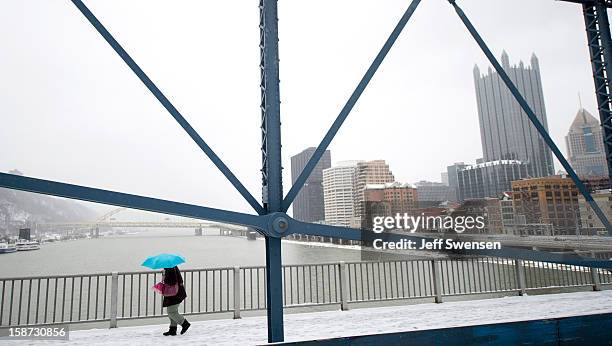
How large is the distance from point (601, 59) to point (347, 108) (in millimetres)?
7139

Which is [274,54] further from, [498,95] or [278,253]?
[498,95]

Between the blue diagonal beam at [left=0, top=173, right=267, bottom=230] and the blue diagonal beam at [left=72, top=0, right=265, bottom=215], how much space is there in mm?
322

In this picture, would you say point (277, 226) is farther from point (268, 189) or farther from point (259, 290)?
point (259, 290)

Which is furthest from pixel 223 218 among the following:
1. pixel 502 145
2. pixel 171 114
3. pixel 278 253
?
pixel 502 145

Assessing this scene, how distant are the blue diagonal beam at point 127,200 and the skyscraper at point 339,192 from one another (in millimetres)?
65926

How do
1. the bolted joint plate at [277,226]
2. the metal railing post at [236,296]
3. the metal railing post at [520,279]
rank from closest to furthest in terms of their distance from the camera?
the bolted joint plate at [277,226] < the metal railing post at [236,296] < the metal railing post at [520,279]

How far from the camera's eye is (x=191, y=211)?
174 inches

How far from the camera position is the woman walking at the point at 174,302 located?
19.3ft

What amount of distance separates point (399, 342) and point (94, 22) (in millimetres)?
4943

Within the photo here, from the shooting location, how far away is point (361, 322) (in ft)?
20.7

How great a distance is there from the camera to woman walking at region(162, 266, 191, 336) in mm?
5891

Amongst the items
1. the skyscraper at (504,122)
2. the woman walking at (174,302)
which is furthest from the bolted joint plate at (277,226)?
the skyscraper at (504,122)

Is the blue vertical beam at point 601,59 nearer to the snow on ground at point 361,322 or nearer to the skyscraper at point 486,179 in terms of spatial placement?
the snow on ground at point 361,322

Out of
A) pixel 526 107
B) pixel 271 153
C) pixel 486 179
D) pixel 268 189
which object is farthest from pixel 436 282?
pixel 486 179
